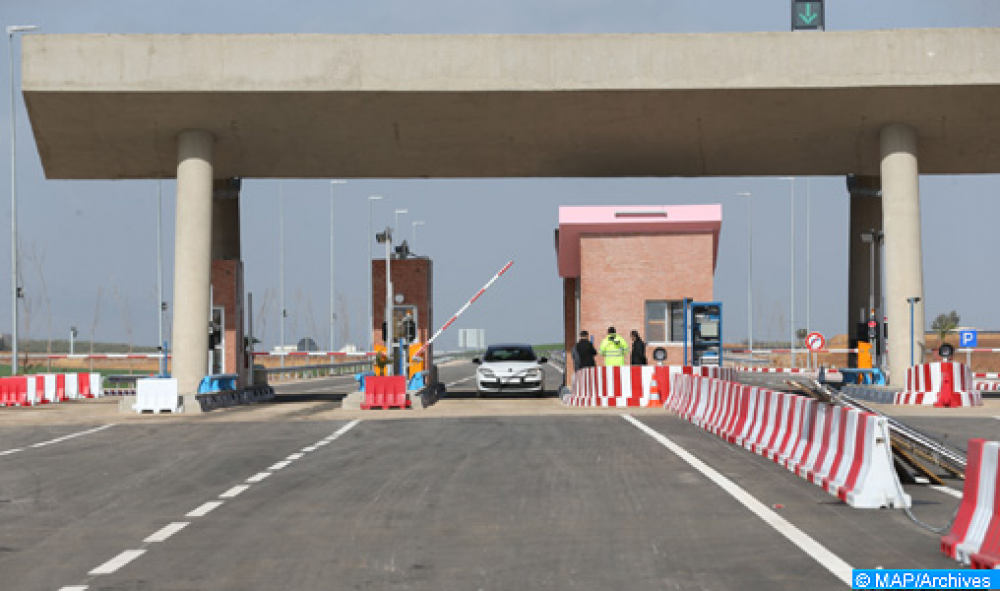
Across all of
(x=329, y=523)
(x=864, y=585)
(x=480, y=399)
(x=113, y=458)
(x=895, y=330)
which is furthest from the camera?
(x=480, y=399)

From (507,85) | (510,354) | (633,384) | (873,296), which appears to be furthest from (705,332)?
Result: (507,85)

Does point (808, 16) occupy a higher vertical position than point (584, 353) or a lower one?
higher

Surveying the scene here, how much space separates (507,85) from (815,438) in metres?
18.5

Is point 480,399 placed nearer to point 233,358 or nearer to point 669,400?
point 233,358

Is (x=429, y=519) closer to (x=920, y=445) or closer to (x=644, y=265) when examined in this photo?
(x=920, y=445)

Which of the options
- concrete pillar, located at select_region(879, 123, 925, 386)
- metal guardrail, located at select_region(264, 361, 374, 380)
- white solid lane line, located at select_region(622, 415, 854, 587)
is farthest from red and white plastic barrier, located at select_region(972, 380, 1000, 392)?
white solid lane line, located at select_region(622, 415, 854, 587)

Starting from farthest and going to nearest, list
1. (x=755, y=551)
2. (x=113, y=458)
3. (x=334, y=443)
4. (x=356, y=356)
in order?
(x=356, y=356), (x=334, y=443), (x=113, y=458), (x=755, y=551)

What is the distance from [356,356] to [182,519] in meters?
84.5

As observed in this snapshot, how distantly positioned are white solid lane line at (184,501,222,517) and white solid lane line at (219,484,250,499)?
52 cm

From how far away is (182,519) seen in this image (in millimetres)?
12195

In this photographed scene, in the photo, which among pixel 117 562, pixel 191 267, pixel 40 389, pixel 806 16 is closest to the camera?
pixel 117 562

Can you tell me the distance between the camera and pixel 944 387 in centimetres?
3234

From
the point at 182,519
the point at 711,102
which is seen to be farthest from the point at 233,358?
the point at 182,519

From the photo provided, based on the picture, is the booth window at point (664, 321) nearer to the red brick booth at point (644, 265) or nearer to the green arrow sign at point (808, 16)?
the red brick booth at point (644, 265)
